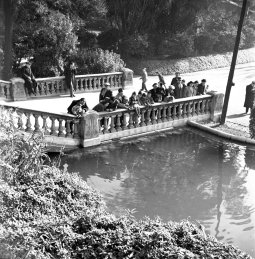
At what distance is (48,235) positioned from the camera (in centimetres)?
678

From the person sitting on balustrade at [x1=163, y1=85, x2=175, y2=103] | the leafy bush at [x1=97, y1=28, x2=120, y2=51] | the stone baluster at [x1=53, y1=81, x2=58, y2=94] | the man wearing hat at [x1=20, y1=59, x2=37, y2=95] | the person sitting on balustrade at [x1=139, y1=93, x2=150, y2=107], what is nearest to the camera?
the person sitting on balustrade at [x1=139, y1=93, x2=150, y2=107]

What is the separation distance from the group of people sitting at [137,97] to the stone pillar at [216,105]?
809mm

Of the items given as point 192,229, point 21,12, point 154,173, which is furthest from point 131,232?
point 21,12

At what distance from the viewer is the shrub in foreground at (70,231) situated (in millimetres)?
6453

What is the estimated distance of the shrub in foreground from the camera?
645 centimetres

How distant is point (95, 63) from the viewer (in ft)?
80.9

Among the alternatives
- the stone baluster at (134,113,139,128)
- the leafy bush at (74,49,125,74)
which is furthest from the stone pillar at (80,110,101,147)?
the leafy bush at (74,49,125,74)

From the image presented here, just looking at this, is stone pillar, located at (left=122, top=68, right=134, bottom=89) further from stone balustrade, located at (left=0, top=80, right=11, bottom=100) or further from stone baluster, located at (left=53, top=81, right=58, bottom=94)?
stone balustrade, located at (left=0, top=80, right=11, bottom=100)

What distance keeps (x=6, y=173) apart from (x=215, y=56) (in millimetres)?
28049

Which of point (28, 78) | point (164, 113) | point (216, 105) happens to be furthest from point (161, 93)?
point (28, 78)

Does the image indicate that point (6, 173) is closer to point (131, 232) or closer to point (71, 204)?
point (71, 204)

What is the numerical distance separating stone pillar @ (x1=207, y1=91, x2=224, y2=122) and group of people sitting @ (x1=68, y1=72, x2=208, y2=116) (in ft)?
2.66

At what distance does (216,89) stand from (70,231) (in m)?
19.7

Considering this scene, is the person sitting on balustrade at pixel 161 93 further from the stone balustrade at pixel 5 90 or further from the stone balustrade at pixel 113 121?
the stone balustrade at pixel 5 90
